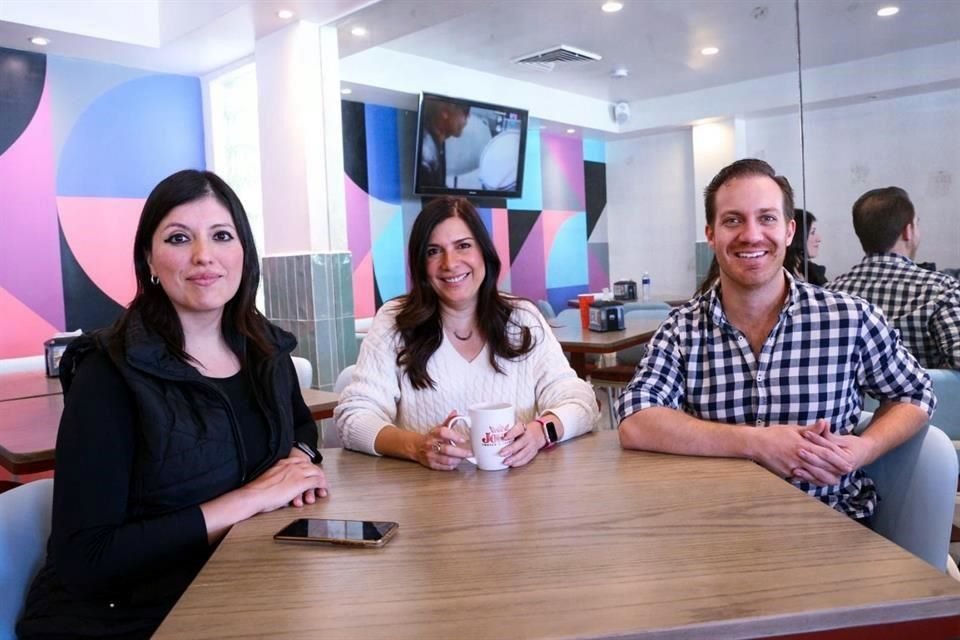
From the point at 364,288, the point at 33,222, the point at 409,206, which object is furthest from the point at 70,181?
the point at 409,206

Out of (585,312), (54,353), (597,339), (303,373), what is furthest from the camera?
(585,312)

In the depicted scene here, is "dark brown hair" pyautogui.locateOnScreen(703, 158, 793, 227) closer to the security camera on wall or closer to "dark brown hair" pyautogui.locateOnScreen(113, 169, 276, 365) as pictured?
"dark brown hair" pyautogui.locateOnScreen(113, 169, 276, 365)

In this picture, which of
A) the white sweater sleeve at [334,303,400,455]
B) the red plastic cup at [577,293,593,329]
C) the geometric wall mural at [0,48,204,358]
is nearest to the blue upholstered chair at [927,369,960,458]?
the white sweater sleeve at [334,303,400,455]

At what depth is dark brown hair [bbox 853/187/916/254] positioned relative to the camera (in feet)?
8.23

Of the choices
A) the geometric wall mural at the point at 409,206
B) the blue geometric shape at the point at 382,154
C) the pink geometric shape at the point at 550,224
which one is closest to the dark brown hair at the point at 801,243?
the geometric wall mural at the point at 409,206

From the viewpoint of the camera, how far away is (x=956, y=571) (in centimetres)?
138

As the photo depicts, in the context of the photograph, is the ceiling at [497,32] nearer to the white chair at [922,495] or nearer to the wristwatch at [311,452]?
the white chair at [922,495]

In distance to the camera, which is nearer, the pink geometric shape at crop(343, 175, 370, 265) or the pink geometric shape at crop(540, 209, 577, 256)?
the pink geometric shape at crop(343, 175, 370, 265)

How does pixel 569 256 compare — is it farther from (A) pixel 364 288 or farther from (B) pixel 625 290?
(A) pixel 364 288

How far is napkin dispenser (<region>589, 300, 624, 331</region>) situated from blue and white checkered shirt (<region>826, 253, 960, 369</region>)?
153 cm

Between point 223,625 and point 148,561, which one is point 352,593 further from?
point 148,561

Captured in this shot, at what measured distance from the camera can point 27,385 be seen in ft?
9.43

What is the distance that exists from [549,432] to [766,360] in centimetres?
50

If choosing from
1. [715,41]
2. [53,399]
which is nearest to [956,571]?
[53,399]
